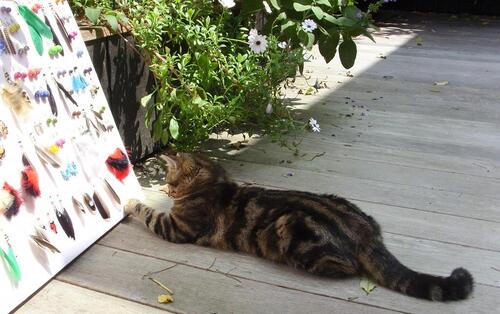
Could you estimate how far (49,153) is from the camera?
206cm

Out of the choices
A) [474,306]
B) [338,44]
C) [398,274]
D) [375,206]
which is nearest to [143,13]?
[338,44]

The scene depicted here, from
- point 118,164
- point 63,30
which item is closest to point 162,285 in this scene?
point 118,164

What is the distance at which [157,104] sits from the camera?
106 inches

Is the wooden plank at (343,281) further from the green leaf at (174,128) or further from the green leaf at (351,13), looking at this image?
the green leaf at (351,13)

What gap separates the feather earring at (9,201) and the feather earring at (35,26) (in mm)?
601

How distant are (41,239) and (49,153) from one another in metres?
0.35

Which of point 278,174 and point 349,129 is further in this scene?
point 349,129

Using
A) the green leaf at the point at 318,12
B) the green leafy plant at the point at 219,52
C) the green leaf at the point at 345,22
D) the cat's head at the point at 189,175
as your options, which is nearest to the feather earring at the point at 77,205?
the cat's head at the point at 189,175

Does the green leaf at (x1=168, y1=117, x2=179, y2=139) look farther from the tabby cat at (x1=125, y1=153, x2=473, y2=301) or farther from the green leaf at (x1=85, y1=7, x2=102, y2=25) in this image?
the green leaf at (x1=85, y1=7, x2=102, y2=25)

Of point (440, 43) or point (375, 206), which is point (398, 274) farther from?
point (440, 43)

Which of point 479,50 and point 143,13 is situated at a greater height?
point 143,13

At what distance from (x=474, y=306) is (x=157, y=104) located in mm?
1723

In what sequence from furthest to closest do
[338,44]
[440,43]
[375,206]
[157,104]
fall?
1. [440,43]
2. [338,44]
3. [157,104]
4. [375,206]

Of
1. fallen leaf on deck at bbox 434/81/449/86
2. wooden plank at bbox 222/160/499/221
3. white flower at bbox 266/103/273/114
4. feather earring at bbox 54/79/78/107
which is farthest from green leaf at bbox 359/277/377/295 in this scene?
fallen leaf on deck at bbox 434/81/449/86
